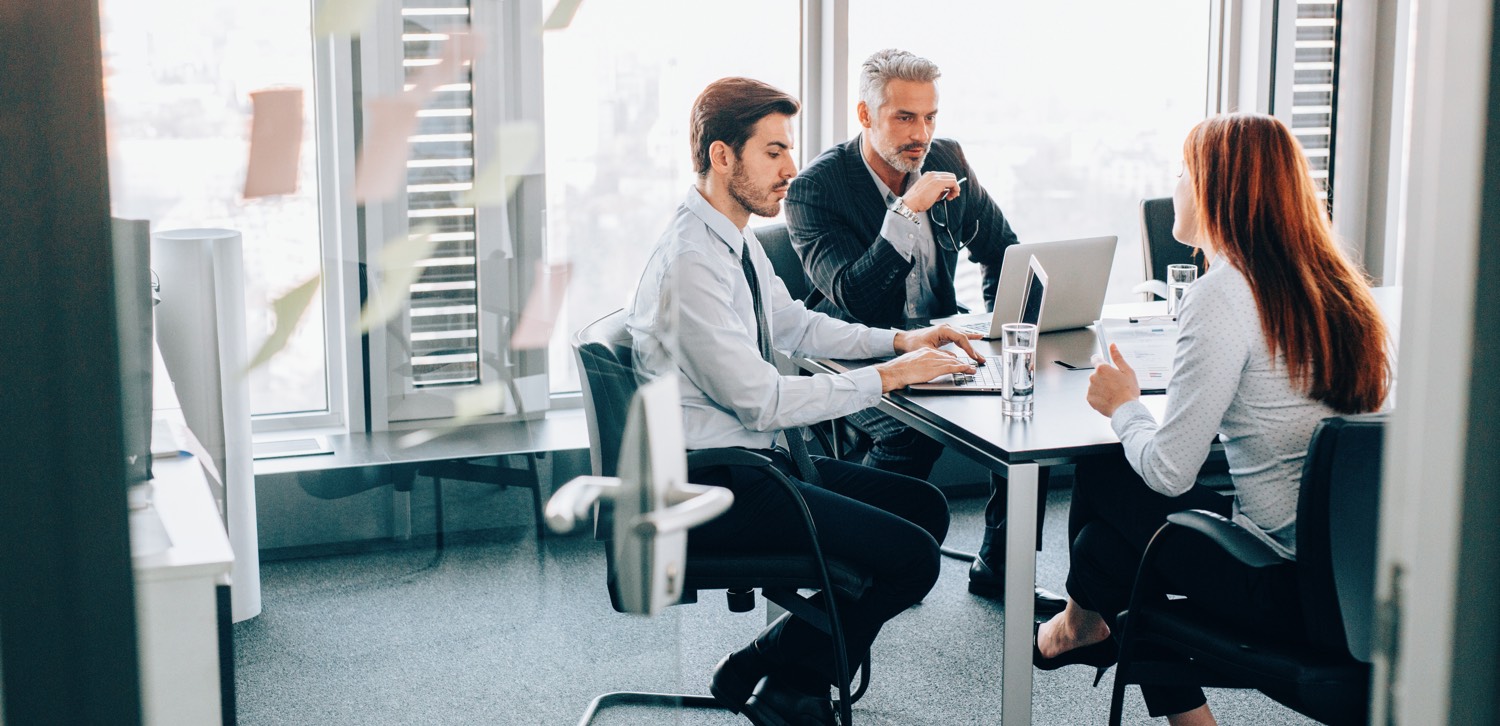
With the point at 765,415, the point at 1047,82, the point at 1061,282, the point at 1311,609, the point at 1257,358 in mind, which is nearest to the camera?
the point at 1311,609

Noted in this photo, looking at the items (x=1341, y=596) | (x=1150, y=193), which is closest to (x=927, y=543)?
(x=1341, y=596)

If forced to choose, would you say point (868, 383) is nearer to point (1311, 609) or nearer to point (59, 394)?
point (1311, 609)

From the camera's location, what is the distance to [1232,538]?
1.91 m

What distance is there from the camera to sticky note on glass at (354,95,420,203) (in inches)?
38.8

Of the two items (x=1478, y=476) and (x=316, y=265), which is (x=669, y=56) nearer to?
(x=316, y=265)

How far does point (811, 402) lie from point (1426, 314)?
1487 millimetres

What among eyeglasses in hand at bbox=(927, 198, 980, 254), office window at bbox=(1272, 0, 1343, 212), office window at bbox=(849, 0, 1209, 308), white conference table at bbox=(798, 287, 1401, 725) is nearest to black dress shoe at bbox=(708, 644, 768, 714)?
white conference table at bbox=(798, 287, 1401, 725)

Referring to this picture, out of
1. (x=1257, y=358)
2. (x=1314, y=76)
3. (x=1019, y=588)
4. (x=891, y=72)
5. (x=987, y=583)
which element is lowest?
(x=987, y=583)

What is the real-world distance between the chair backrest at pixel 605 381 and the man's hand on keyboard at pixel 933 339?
159 centimetres

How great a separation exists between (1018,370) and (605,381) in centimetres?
126

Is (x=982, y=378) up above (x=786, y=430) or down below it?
above

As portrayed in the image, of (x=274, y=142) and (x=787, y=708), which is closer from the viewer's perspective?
(x=274, y=142)

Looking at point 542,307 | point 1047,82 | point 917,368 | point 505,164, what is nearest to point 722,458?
point 917,368

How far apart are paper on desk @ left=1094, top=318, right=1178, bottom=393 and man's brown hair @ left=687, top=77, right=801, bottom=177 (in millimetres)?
840
